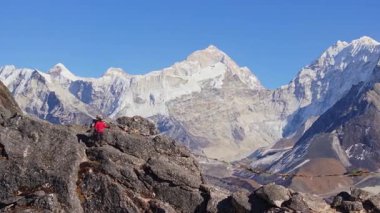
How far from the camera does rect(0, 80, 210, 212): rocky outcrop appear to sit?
29.9 metres

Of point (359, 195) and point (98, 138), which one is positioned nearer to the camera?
point (359, 195)

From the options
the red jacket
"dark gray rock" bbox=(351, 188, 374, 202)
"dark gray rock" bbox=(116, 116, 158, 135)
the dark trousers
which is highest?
"dark gray rock" bbox=(116, 116, 158, 135)

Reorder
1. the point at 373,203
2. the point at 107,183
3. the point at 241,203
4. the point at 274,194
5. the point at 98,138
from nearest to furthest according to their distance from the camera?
1. the point at 274,194
2. the point at 373,203
3. the point at 241,203
4. the point at 107,183
5. the point at 98,138

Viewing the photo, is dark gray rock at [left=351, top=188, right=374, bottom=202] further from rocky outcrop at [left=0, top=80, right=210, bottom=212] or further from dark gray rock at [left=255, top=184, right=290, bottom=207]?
rocky outcrop at [left=0, top=80, right=210, bottom=212]

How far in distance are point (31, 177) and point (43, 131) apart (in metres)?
2.69

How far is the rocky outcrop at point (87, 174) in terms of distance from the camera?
98.2 ft

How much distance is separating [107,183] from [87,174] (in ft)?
3.81

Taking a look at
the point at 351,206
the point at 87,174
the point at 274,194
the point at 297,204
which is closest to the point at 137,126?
the point at 87,174

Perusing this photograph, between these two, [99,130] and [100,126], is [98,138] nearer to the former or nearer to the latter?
[99,130]

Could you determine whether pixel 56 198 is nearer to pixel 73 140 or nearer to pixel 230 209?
pixel 73 140

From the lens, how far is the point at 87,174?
31.1 m

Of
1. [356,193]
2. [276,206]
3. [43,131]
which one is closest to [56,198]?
[43,131]

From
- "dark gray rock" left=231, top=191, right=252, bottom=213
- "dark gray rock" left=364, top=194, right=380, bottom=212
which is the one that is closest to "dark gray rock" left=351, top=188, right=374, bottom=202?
"dark gray rock" left=364, top=194, right=380, bottom=212

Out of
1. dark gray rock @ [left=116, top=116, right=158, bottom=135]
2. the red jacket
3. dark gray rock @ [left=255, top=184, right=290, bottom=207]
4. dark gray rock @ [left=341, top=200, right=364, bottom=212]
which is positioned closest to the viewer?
dark gray rock @ [left=255, top=184, right=290, bottom=207]
